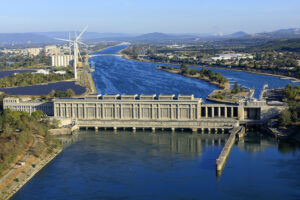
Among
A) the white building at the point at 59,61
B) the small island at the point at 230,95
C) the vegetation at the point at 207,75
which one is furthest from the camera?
the white building at the point at 59,61

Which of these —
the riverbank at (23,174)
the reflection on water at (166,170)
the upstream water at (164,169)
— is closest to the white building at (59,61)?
the upstream water at (164,169)

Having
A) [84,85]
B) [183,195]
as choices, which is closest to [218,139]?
[183,195]

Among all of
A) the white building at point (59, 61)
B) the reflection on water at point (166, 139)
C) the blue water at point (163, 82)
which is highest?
the white building at point (59, 61)

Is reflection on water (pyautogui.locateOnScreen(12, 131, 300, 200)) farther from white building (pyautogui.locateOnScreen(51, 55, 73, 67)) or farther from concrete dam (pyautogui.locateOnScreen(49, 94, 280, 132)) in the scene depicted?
white building (pyautogui.locateOnScreen(51, 55, 73, 67))

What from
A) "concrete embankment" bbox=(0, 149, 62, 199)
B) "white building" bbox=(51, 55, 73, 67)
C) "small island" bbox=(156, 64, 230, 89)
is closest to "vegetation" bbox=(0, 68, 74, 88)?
"small island" bbox=(156, 64, 230, 89)

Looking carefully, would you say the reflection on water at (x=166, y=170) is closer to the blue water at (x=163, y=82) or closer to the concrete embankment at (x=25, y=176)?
the concrete embankment at (x=25, y=176)

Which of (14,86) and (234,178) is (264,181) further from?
(14,86)
